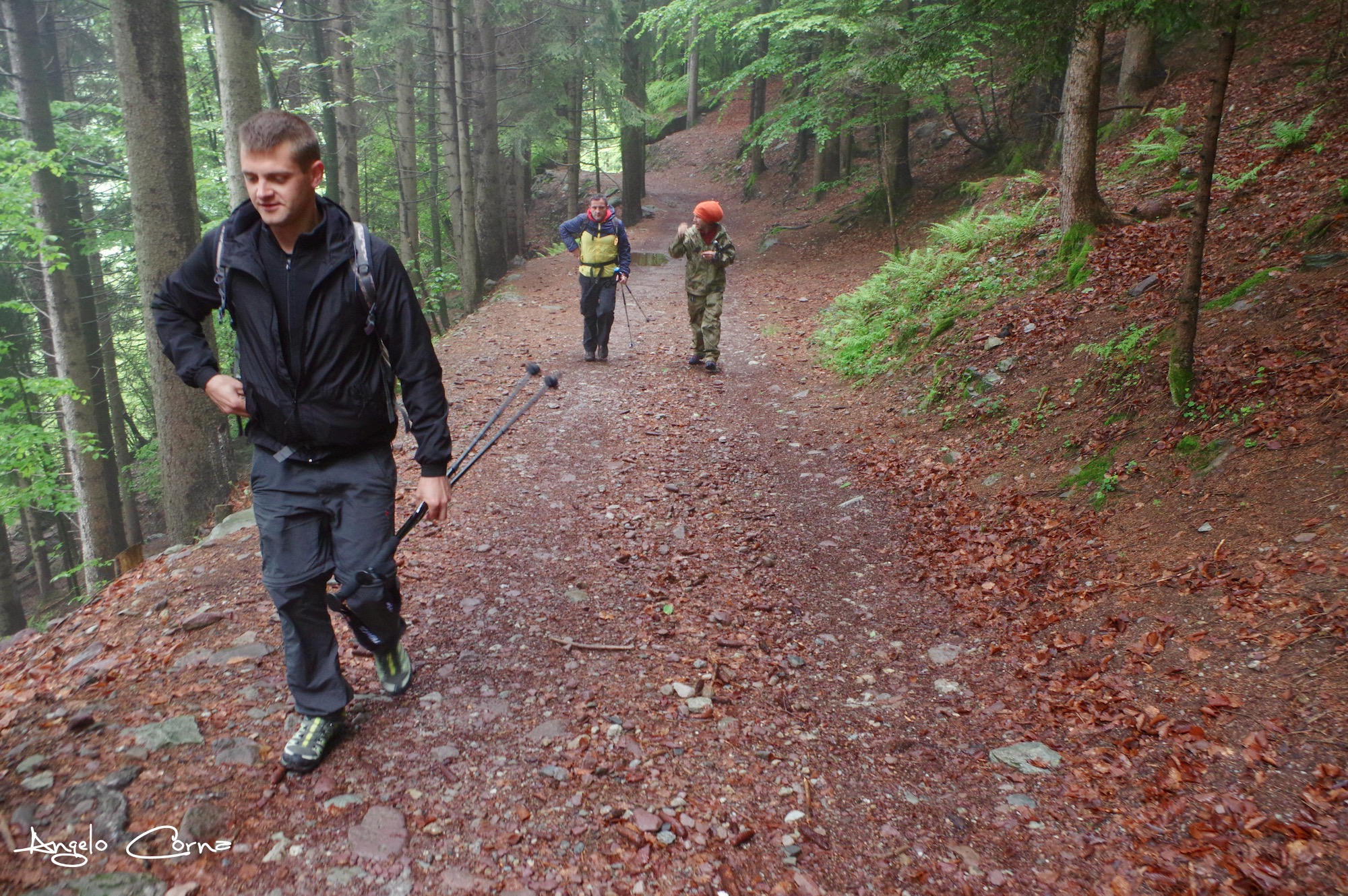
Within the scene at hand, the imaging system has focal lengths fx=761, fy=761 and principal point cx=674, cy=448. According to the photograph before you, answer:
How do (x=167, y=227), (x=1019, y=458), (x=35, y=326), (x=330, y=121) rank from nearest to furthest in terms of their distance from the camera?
(x=1019, y=458) < (x=167, y=227) < (x=330, y=121) < (x=35, y=326)

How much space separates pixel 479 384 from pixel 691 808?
8224 mm

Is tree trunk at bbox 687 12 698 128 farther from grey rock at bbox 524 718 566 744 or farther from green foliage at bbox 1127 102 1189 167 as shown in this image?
grey rock at bbox 524 718 566 744

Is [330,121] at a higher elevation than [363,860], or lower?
higher

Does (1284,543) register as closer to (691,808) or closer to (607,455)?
(691,808)

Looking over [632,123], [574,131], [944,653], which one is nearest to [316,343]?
[944,653]

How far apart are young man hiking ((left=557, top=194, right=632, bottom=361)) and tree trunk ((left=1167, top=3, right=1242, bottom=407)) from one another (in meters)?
7.18

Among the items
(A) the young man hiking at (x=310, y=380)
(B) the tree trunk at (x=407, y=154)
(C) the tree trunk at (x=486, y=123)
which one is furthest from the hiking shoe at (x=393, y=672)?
(B) the tree trunk at (x=407, y=154)

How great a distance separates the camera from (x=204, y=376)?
3.13 metres

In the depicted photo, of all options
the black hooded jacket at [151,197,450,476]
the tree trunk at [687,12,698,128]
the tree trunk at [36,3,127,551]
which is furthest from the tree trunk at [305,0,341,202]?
the tree trunk at [687,12,698,128]

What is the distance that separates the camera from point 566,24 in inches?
790

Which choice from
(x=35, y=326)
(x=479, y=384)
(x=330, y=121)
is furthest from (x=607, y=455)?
(x=35, y=326)

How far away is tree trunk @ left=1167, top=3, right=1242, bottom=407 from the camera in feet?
15.5

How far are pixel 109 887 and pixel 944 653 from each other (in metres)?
3.88

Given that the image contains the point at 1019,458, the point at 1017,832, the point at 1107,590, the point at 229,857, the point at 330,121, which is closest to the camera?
the point at 229,857
